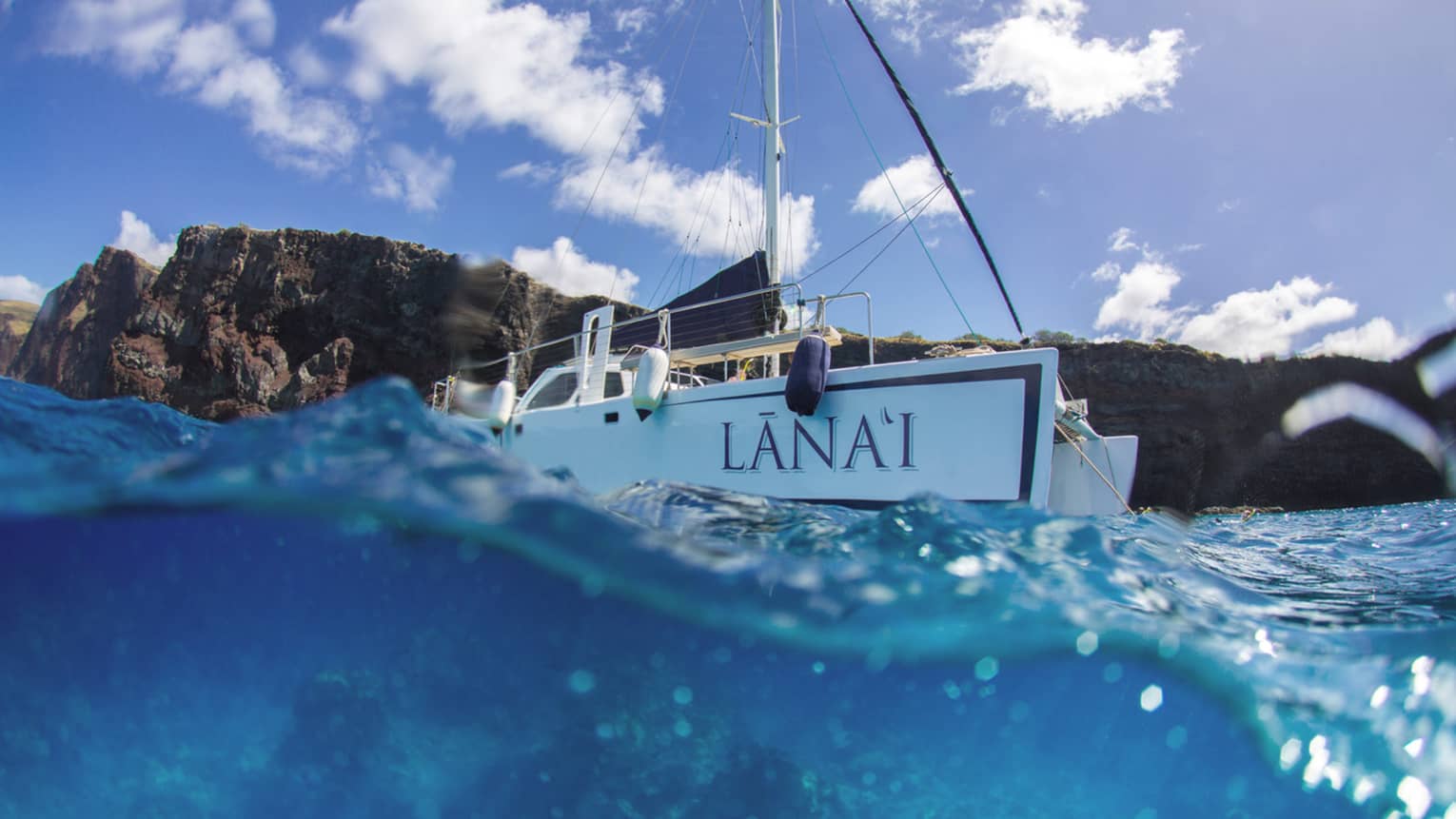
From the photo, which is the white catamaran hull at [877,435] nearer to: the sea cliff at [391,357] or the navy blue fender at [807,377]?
the navy blue fender at [807,377]

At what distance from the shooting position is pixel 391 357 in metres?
31.7

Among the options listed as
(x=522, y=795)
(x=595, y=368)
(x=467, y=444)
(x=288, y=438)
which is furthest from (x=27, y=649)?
(x=595, y=368)

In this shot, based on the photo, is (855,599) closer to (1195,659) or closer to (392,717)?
(1195,659)

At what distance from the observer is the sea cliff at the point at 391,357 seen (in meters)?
29.3

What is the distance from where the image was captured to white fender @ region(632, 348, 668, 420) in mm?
8367

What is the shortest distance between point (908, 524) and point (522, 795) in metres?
1.91

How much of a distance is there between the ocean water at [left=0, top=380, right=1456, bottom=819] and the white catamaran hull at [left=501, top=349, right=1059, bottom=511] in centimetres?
331

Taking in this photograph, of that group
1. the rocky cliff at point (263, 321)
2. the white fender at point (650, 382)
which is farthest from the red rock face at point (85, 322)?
the white fender at point (650, 382)

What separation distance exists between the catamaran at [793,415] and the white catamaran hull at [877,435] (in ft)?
0.05

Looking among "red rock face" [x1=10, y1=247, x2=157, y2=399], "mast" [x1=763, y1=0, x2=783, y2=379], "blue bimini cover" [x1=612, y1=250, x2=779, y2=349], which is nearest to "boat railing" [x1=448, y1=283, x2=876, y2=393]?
"blue bimini cover" [x1=612, y1=250, x2=779, y2=349]

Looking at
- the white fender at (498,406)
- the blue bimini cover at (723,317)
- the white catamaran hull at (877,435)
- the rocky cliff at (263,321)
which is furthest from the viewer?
the rocky cliff at (263,321)

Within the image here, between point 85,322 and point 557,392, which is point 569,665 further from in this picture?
point 85,322

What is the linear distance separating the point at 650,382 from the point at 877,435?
2.93m

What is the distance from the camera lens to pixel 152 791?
8.39 ft
